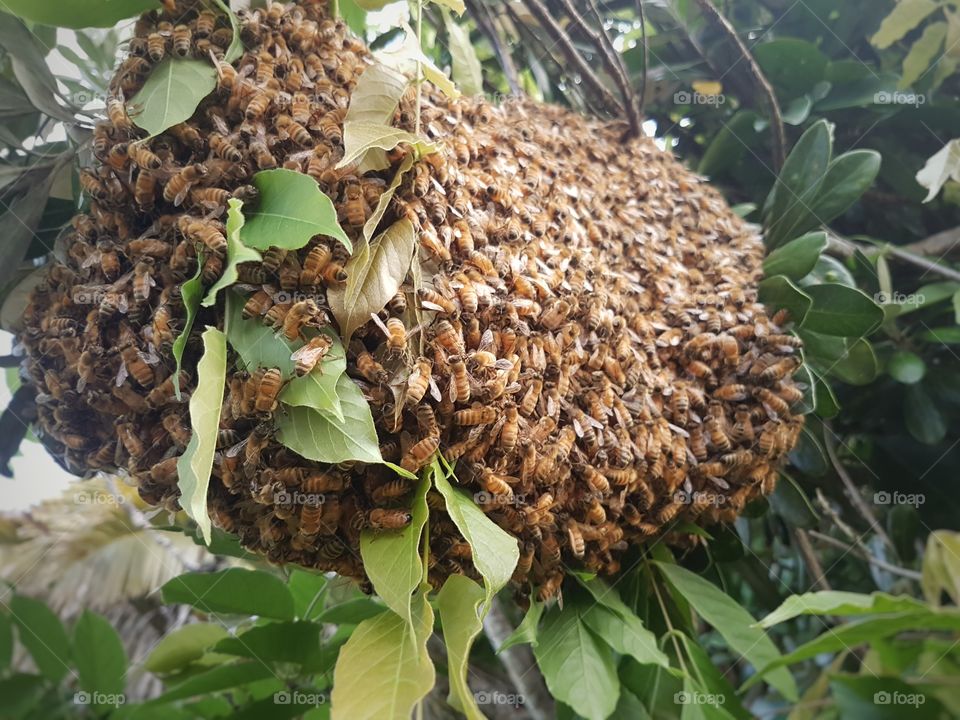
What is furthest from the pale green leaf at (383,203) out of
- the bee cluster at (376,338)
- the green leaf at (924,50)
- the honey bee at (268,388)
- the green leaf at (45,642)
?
the green leaf at (924,50)

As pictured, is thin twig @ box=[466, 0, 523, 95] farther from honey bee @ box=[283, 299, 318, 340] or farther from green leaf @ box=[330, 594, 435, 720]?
green leaf @ box=[330, 594, 435, 720]

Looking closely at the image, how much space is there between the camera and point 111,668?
0.86 metres

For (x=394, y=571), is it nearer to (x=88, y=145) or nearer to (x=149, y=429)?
(x=149, y=429)

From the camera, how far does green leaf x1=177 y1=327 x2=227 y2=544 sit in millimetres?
428

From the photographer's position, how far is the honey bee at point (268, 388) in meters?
0.47

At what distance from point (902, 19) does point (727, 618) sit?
98 centimetres

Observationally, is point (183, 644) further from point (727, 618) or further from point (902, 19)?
point (902, 19)

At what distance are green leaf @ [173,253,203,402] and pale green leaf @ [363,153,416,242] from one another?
124mm

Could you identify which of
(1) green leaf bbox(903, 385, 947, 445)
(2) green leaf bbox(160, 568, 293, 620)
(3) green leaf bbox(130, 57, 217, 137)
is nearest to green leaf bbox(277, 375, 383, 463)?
(3) green leaf bbox(130, 57, 217, 137)

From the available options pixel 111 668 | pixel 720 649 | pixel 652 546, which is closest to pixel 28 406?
pixel 111 668

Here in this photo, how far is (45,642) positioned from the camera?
89 centimetres

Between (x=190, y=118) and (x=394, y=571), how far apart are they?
40 centimetres

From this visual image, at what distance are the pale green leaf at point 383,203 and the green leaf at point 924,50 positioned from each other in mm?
996

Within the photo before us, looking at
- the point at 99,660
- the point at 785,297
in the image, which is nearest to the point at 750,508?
the point at 785,297
